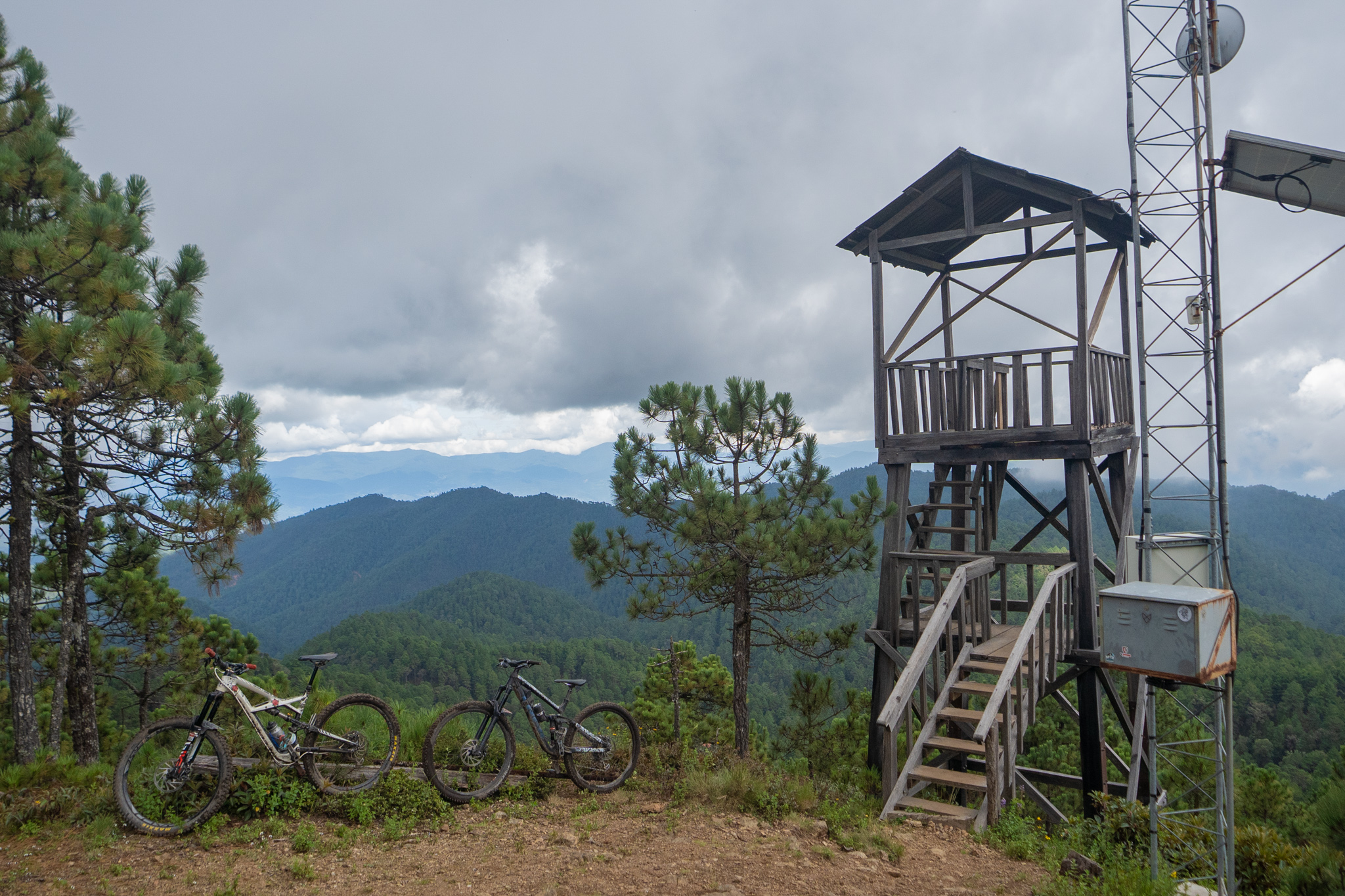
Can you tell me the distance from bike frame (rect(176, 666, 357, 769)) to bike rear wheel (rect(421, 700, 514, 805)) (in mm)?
667

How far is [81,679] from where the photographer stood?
29.3 feet

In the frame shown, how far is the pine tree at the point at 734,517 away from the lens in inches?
353

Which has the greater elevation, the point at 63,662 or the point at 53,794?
the point at 63,662

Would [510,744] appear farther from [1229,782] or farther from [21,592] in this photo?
[21,592]

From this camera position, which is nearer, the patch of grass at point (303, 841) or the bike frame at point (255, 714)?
the patch of grass at point (303, 841)

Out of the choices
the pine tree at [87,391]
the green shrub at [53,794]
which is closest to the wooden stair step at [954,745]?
the green shrub at [53,794]

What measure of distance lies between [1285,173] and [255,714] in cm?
873

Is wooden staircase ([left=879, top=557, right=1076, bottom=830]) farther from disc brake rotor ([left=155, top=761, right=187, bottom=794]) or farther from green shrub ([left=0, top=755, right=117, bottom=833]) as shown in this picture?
green shrub ([left=0, top=755, right=117, bottom=833])

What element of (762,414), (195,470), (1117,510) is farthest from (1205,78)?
(195,470)

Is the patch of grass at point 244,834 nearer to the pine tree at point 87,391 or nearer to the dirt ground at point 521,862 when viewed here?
the dirt ground at point 521,862

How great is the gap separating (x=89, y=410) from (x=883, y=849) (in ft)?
26.8

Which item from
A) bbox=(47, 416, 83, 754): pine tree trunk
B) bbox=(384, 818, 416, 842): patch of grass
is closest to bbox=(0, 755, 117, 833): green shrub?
bbox=(384, 818, 416, 842): patch of grass

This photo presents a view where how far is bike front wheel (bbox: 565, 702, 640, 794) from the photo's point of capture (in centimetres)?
620

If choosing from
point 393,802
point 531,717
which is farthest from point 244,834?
point 531,717
